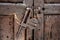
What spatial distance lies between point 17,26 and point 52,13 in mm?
346

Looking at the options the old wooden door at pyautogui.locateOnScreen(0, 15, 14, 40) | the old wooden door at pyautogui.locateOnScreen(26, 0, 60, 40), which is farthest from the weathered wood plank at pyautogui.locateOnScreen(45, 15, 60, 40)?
the old wooden door at pyautogui.locateOnScreen(0, 15, 14, 40)

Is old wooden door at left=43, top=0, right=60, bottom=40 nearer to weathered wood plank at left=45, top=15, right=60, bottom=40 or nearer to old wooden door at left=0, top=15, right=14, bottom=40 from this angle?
weathered wood plank at left=45, top=15, right=60, bottom=40

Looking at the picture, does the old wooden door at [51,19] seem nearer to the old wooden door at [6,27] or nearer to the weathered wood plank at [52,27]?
the weathered wood plank at [52,27]

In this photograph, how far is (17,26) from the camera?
4.52 ft

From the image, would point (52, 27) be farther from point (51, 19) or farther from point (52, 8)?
point (52, 8)

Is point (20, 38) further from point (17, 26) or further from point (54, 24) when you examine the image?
point (54, 24)

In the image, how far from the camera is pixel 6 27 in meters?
1.38

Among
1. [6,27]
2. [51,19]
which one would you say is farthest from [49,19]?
[6,27]

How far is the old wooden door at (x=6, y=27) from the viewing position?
1370 mm

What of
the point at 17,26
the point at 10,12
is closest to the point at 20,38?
the point at 17,26

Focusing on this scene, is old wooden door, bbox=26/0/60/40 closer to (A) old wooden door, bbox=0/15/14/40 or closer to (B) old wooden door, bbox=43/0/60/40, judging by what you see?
(B) old wooden door, bbox=43/0/60/40

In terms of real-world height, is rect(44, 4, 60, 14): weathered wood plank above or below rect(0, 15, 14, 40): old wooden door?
above

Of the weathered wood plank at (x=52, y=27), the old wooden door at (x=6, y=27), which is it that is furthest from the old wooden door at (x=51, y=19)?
the old wooden door at (x=6, y=27)

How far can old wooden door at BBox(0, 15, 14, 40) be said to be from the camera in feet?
4.50
